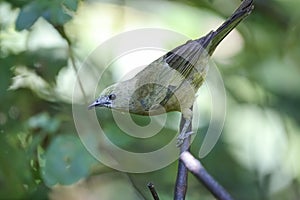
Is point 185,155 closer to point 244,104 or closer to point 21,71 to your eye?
point 21,71

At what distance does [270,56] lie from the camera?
10.3 ft

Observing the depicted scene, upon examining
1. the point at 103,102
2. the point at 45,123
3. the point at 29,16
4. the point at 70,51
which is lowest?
the point at 45,123

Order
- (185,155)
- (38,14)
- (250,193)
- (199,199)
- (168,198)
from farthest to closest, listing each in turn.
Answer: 1. (250,193)
2. (199,199)
3. (168,198)
4. (38,14)
5. (185,155)

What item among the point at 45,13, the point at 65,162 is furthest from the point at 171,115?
the point at 45,13

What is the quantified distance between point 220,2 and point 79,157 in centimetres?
104

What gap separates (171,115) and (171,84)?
1.10 m

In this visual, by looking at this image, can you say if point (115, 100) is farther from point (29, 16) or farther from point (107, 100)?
point (29, 16)

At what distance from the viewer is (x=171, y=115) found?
108 inches

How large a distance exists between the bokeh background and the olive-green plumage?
0.74 metres

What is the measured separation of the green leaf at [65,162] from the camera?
88.0 inches

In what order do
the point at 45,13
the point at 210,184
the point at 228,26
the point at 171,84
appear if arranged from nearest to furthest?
1. the point at 210,184
2. the point at 228,26
3. the point at 171,84
4. the point at 45,13

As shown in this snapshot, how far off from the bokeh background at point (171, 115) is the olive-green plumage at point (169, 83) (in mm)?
741

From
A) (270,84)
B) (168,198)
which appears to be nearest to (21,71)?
(168,198)

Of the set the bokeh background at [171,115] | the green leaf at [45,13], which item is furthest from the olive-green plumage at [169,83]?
the bokeh background at [171,115]
